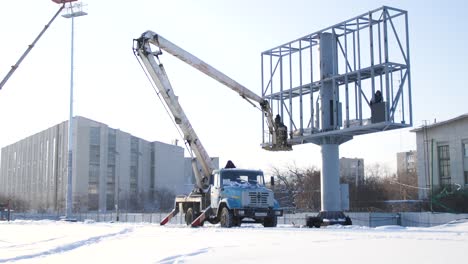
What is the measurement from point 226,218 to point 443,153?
5082 centimetres

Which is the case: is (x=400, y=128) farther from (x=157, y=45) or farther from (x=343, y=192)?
(x=157, y=45)

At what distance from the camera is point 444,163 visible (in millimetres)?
71000

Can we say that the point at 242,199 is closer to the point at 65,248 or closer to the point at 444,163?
the point at 65,248

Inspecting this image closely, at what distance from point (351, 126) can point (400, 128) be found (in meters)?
2.73

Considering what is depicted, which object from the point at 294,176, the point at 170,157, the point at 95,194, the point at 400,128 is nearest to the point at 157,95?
the point at 400,128

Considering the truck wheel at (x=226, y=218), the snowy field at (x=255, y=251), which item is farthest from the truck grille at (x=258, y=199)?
the snowy field at (x=255, y=251)

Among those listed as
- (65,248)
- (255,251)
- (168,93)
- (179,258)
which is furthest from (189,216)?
(179,258)

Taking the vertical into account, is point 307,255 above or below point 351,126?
below

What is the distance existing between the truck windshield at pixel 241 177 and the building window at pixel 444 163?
4792 cm

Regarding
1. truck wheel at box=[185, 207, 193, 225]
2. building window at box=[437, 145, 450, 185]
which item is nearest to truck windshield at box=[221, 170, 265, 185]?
truck wheel at box=[185, 207, 193, 225]

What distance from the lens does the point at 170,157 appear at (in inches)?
4589

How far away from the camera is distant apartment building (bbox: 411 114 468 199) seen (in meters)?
68.1

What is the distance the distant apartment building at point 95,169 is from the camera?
96.0 metres

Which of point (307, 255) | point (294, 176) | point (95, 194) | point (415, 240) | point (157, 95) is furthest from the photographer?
point (95, 194)
